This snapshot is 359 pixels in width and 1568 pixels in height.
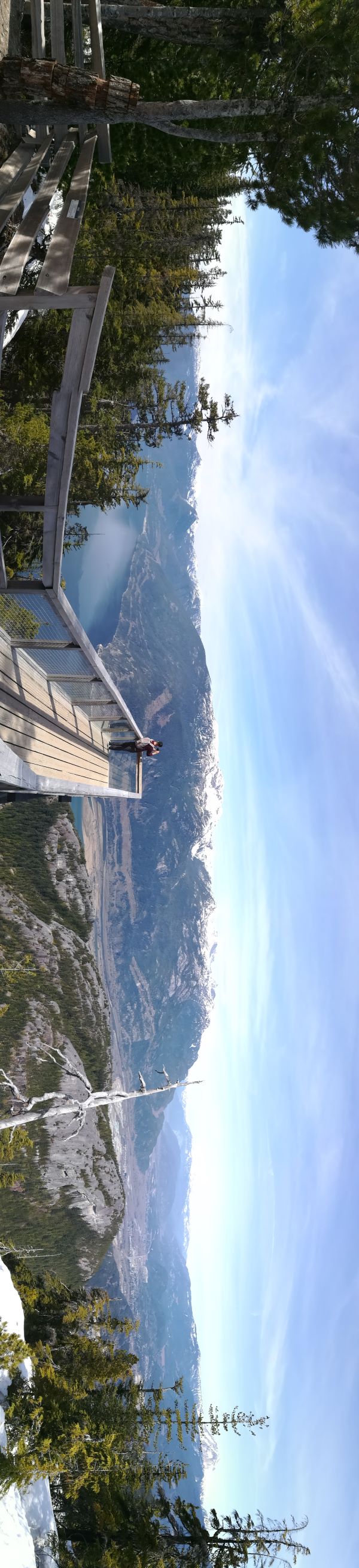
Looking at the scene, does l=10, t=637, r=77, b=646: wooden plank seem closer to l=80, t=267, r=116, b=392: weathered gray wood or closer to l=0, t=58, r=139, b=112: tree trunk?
l=80, t=267, r=116, b=392: weathered gray wood

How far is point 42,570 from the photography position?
8.27 m

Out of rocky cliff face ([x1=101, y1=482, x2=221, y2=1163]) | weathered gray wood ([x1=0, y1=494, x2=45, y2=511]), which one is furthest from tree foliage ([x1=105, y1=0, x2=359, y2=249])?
rocky cliff face ([x1=101, y1=482, x2=221, y2=1163])

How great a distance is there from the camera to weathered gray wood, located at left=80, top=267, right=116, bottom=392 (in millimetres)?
5023

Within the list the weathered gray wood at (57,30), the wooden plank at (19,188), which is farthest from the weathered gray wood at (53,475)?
the weathered gray wood at (57,30)

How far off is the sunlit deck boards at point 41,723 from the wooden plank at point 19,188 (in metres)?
4.41

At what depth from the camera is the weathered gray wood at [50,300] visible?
502cm

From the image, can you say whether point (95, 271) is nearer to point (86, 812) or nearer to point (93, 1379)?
point (93, 1379)

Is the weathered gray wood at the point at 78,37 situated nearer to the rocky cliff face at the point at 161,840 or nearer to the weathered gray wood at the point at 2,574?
the weathered gray wood at the point at 2,574

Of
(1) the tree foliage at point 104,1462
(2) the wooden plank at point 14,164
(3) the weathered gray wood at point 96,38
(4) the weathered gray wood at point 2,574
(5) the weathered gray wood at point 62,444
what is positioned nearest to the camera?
(5) the weathered gray wood at point 62,444

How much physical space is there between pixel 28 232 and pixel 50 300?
1803mm

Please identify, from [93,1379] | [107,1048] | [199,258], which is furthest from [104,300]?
[107,1048]

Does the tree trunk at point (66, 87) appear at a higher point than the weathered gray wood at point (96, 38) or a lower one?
lower

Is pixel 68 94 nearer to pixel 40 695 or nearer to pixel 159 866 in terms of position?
pixel 40 695

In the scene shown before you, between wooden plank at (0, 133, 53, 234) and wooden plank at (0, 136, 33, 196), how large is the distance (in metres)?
0.04
